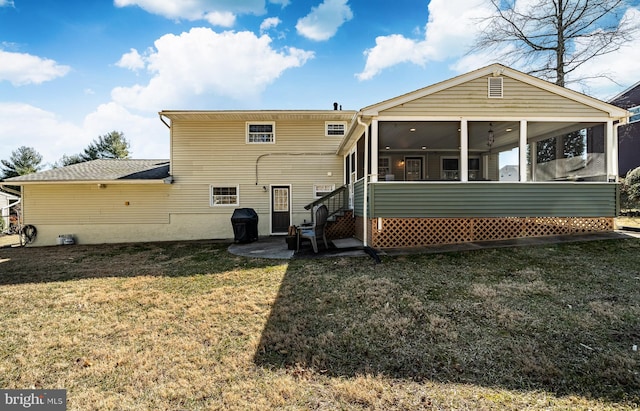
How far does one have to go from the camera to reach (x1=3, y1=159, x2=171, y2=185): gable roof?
35.1ft

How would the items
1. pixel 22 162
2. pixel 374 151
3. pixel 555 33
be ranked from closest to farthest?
pixel 374 151, pixel 555 33, pixel 22 162

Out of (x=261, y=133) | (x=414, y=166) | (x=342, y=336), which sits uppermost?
(x=261, y=133)

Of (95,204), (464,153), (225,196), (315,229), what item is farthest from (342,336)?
(95,204)

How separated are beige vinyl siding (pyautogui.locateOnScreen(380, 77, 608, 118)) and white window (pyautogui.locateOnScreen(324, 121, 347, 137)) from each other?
15.5 ft

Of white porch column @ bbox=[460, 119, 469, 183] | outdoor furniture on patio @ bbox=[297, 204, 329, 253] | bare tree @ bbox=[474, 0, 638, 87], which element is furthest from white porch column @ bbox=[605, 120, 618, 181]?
bare tree @ bbox=[474, 0, 638, 87]

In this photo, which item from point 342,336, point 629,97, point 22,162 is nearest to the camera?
point 342,336

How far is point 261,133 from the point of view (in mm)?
11562

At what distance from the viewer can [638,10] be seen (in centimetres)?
1194

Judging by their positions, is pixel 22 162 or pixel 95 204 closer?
pixel 95 204

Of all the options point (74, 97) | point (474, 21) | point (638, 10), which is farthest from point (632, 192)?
point (74, 97)

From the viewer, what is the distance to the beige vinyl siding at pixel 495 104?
720cm

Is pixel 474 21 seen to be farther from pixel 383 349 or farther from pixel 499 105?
pixel 383 349

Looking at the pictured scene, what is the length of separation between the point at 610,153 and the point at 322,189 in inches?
326

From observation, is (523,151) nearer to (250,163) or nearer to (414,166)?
(414,166)
